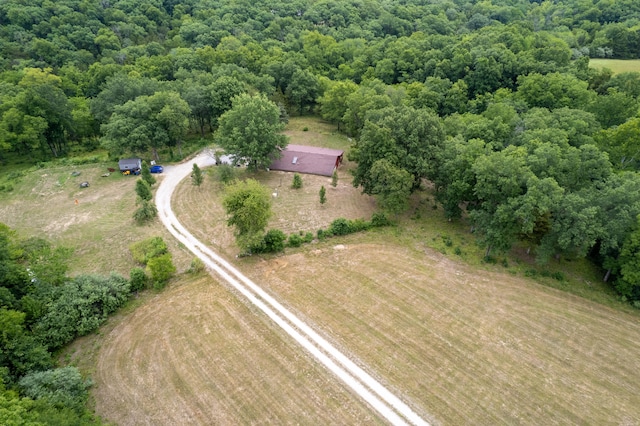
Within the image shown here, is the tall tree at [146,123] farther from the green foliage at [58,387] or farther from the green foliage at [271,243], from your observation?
the green foliage at [58,387]

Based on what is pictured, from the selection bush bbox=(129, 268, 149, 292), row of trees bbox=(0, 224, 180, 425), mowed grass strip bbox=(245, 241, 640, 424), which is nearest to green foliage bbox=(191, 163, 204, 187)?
row of trees bbox=(0, 224, 180, 425)

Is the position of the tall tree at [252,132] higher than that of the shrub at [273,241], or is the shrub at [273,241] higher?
the tall tree at [252,132]

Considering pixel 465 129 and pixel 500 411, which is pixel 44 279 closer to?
pixel 500 411

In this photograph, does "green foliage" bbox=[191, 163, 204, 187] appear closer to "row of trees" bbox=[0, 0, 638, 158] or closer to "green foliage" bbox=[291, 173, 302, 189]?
"row of trees" bbox=[0, 0, 638, 158]

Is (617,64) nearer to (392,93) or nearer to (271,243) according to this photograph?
(392,93)

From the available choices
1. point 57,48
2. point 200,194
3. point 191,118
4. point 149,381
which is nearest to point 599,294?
point 149,381

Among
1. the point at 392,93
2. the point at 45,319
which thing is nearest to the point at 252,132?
the point at 392,93

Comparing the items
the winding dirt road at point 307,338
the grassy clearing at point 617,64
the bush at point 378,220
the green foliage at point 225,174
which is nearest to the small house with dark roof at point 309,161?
the green foliage at point 225,174
